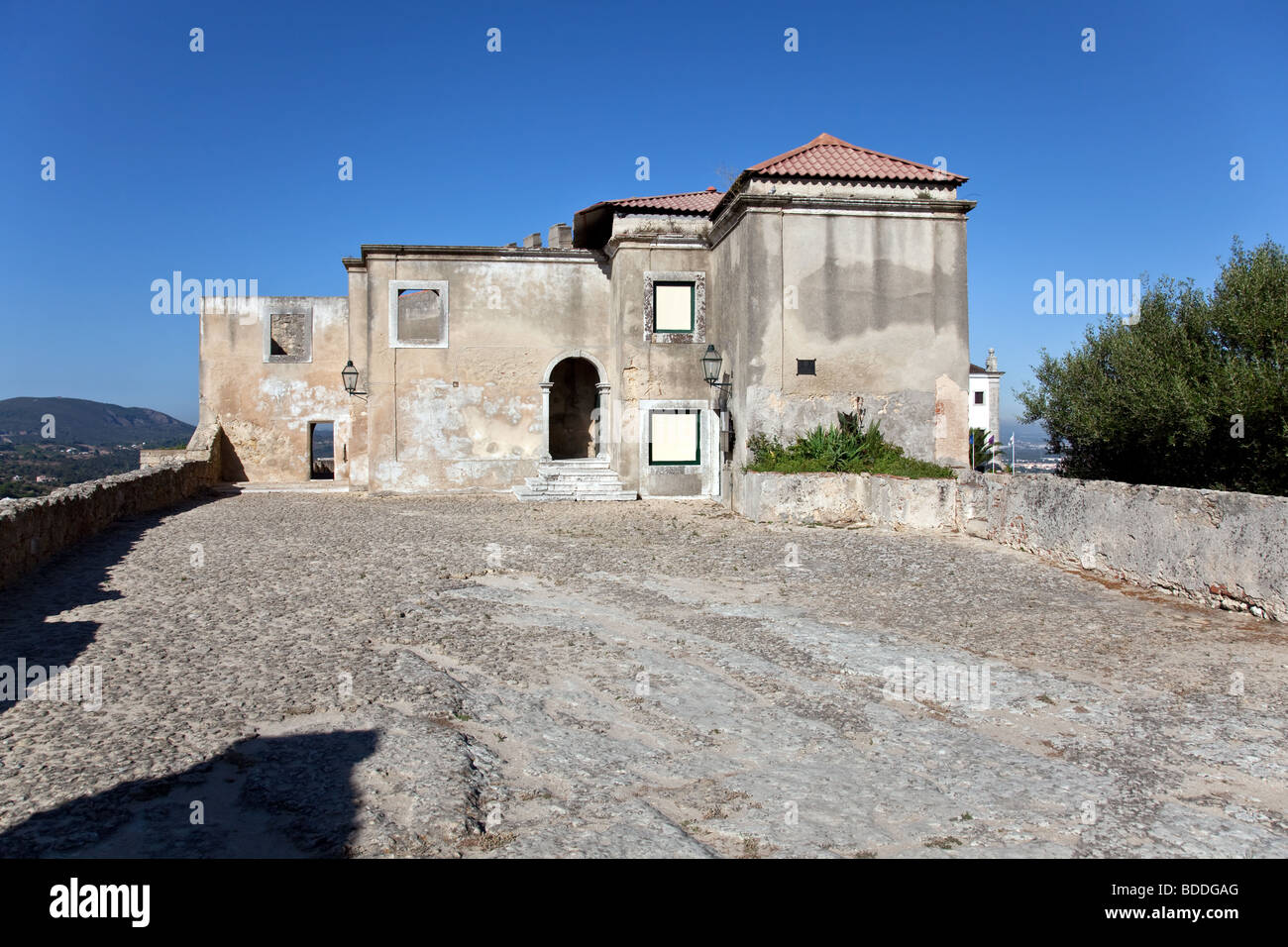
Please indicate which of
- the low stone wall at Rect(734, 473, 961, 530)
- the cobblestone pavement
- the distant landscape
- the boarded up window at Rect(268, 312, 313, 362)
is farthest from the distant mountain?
the cobblestone pavement

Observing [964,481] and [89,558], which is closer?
[89,558]

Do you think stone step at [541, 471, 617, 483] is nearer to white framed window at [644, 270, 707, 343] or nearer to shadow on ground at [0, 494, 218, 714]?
white framed window at [644, 270, 707, 343]

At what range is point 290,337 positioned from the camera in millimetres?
25094

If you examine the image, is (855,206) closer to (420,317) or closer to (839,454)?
(839,454)

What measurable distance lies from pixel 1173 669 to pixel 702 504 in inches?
491

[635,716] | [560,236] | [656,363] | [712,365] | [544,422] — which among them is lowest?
[635,716]

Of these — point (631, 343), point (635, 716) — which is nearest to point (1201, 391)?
point (635, 716)

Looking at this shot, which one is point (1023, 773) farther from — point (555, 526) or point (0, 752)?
point (555, 526)

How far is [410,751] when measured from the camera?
4426 millimetres

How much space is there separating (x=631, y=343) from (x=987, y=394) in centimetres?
4162

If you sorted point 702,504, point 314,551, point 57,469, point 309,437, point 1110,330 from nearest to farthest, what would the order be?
point 314,551, point 1110,330, point 702,504, point 309,437, point 57,469

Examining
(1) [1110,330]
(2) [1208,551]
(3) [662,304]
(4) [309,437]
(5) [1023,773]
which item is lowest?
(5) [1023,773]

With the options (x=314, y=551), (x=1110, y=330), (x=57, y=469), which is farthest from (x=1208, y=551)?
(x=57, y=469)

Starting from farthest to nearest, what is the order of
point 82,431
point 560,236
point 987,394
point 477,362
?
point 82,431 → point 987,394 → point 560,236 → point 477,362
